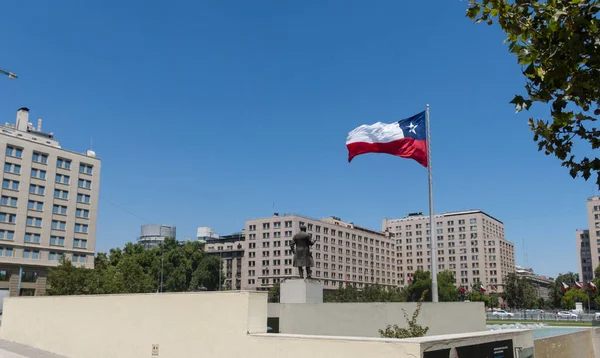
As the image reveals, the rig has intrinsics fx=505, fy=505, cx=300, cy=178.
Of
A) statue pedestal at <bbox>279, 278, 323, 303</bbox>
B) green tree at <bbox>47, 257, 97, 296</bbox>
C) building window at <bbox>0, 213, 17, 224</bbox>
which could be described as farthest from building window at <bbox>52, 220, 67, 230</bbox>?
statue pedestal at <bbox>279, 278, 323, 303</bbox>

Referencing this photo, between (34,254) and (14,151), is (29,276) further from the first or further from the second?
(14,151)

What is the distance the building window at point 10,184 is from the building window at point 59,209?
20.9 feet

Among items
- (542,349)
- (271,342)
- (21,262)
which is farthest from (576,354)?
(21,262)

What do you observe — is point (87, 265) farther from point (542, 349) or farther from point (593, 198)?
point (593, 198)

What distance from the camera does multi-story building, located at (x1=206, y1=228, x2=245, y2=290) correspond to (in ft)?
457

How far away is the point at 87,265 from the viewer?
271ft

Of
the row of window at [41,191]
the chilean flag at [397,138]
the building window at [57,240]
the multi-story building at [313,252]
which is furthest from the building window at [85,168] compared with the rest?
the chilean flag at [397,138]

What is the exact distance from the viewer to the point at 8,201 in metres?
74.4

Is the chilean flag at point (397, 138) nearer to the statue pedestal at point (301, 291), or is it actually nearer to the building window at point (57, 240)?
the statue pedestal at point (301, 291)

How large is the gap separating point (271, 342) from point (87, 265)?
81233mm

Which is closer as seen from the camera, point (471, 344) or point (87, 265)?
point (471, 344)

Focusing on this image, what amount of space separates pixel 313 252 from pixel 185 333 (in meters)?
114

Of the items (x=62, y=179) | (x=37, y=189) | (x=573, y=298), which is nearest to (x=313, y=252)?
(x=62, y=179)

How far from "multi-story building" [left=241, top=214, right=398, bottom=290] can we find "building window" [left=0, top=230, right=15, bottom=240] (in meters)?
58.9
